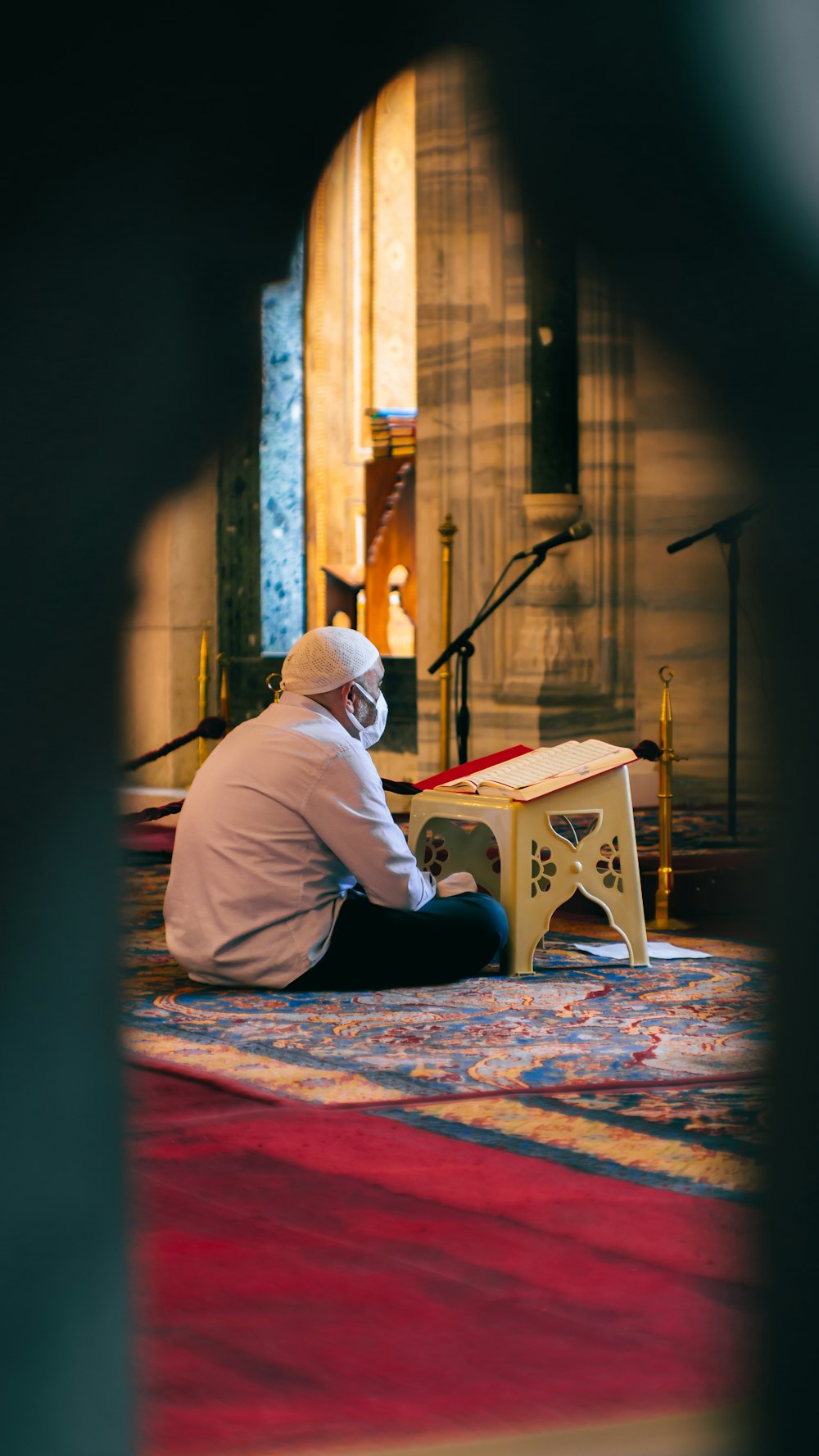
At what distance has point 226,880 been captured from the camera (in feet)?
13.9

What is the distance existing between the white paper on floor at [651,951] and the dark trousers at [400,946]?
0.63 metres

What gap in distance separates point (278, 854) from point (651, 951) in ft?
4.58

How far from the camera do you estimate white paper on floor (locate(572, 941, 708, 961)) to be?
16.3 feet

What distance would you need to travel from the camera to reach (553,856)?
4.66 m

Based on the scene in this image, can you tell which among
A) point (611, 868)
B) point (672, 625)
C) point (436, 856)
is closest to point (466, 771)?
point (436, 856)

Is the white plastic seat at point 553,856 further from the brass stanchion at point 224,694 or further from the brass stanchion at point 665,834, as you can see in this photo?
the brass stanchion at point 224,694

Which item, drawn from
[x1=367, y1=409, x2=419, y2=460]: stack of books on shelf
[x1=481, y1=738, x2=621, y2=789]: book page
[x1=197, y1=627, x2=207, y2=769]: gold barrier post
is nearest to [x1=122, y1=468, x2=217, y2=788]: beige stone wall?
[x1=197, y1=627, x2=207, y2=769]: gold barrier post

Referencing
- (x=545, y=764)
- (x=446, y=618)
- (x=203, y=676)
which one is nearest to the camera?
(x=545, y=764)

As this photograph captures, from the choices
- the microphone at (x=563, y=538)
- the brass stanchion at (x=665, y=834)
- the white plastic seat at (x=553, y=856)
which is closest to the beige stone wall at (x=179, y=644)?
the microphone at (x=563, y=538)

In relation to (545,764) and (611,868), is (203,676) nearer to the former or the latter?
(545,764)

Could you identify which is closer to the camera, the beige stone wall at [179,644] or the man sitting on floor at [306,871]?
the man sitting on floor at [306,871]

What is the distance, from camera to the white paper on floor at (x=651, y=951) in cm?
498

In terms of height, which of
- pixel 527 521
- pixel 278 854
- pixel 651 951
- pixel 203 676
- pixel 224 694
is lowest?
pixel 651 951

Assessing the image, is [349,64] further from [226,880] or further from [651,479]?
[651,479]
